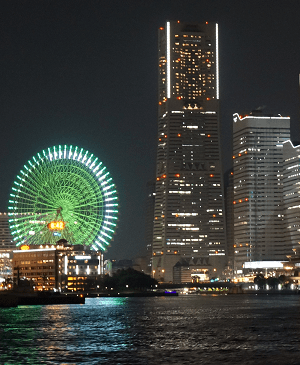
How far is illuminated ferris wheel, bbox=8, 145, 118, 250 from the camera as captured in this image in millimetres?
171000

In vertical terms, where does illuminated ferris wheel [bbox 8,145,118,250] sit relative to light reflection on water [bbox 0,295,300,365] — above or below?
above

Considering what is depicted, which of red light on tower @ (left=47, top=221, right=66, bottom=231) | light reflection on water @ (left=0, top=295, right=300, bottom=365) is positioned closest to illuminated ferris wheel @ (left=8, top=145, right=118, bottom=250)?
red light on tower @ (left=47, top=221, right=66, bottom=231)

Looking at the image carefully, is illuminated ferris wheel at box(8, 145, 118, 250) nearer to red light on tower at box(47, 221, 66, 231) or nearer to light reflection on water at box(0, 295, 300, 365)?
red light on tower at box(47, 221, 66, 231)

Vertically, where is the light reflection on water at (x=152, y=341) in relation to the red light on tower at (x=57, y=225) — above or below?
below

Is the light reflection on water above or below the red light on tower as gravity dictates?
below

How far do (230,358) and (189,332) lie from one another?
2398 cm

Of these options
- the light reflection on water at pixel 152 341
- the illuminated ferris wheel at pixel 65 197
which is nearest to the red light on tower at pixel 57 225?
the illuminated ferris wheel at pixel 65 197

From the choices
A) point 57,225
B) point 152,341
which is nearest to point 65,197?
point 57,225

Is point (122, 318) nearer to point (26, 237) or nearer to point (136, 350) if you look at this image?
point (136, 350)

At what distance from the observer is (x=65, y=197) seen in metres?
174

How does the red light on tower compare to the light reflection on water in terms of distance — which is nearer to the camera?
the light reflection on water

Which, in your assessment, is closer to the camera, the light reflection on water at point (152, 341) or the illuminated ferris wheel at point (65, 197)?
the light reflection on water at point (152, 341)

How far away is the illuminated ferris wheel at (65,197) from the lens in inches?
6732

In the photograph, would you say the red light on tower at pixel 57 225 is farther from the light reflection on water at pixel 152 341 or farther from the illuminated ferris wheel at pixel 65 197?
the light reflection on water at pixel 152 341
